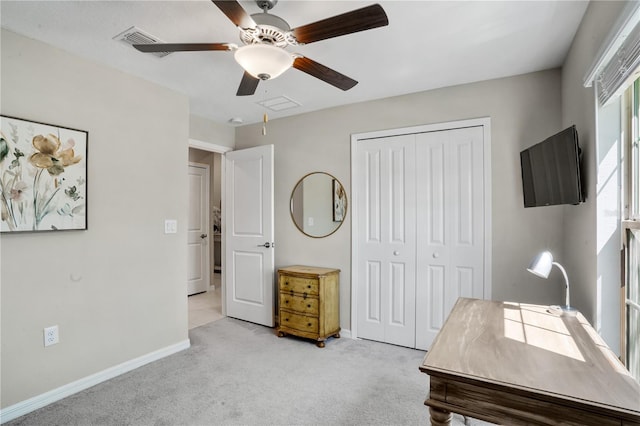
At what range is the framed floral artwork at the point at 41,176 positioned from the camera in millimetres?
2145

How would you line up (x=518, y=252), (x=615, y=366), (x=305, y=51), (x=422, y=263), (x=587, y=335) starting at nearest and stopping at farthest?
(x=615, y=366), (x=587, y=335), (x=305, y=51), (x=518, y=252), (x=422, y=263)

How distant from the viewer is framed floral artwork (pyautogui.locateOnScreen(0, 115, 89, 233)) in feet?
7.04

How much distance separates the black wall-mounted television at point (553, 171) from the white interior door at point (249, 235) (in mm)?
2468

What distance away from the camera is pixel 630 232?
65.1 inches

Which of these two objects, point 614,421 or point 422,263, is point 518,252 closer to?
point 422,263

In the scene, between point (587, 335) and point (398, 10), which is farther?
point (398, 10)

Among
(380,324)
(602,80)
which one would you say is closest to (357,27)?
(602,80)

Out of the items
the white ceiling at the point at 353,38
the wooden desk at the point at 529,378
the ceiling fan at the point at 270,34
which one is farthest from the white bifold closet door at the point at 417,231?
the ceiling fan at the point at 270,34

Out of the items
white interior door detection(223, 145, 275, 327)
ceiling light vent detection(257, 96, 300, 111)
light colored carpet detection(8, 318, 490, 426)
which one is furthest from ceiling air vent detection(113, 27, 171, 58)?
light colored carpet detection(8, 318, 490, 426)

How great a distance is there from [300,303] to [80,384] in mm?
1849

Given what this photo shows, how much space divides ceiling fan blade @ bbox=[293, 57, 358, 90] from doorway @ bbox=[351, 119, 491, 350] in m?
1.34

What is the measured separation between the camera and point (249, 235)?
406 centimetres

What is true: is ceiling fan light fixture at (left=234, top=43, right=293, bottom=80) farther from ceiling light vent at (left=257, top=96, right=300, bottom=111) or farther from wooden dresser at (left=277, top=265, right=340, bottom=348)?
wooden dresser at (left=277, top=265, right=340, bottom=348)

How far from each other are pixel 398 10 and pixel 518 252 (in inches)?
81.8
